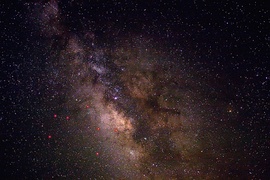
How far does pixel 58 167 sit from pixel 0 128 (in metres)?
4.17

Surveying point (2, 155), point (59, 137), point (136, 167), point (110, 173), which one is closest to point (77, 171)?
point (110, 173)

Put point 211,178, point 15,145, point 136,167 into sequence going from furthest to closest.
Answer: point 15,145, point 211,178, point 136,167

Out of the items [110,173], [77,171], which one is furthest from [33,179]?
[110,173]

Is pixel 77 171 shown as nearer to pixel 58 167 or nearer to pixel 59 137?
pixel 58 167

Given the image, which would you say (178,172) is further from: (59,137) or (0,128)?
(0,128)

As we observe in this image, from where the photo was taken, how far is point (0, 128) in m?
10.6

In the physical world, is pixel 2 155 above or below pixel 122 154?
above

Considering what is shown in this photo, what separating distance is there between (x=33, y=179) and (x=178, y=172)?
12161 mm

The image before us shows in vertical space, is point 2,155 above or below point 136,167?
above

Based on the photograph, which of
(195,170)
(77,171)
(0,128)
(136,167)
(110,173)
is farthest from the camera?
(77,171)

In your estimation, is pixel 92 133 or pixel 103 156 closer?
pixel 92 133

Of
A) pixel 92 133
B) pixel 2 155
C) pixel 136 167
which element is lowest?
pixel 136 167

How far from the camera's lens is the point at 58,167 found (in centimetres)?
1218

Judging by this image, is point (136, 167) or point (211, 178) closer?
point (136, 167)
